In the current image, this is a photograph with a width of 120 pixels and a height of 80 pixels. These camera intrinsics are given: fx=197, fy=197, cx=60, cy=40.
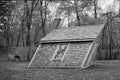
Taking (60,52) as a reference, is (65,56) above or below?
below

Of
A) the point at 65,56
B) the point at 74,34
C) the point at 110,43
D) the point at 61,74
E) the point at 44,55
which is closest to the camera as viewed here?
the point at 61,74

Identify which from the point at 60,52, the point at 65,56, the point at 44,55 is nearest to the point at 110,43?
the point at 60,52

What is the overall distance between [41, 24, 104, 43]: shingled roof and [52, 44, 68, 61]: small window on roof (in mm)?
578

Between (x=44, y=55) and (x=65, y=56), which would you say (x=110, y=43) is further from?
(x=65, y=56)

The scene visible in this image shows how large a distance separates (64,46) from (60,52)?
683 millimetres

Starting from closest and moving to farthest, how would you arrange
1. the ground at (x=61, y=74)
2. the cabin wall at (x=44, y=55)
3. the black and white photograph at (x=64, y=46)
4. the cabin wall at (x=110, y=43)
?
the ground at (x=61, y=74) < the black and white photograph at (x=64, y=46) < the cabin wall at (x=44, y=55) < the cabin wall at (x=110, y=43)

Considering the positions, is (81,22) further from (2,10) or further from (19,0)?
(2,10)

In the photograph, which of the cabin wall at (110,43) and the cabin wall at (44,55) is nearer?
the cabin wall at (44,55)

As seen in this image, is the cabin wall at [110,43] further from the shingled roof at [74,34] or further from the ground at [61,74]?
the ground at [61,74]

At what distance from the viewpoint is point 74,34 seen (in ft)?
58.1

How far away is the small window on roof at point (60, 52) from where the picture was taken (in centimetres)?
1653

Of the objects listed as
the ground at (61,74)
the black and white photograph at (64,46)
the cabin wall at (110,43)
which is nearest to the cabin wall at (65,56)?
the black and white photograph at (64,46)

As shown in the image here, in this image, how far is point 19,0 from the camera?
102ft

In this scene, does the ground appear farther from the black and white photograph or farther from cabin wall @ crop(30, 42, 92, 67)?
cabin wall @ crop(30, 42, 92, 67)
